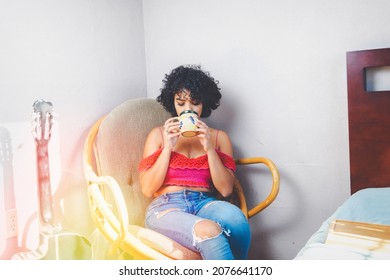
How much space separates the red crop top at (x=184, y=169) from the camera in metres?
1.14

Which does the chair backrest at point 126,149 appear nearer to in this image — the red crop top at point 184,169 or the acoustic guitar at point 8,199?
the red crop top at point 184,169

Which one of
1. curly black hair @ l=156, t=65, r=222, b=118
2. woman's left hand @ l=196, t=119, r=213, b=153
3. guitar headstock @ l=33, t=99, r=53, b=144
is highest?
curly black hair @ l=156, t=65, r=222, b=118

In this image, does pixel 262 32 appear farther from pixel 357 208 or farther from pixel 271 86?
pixel 357 208

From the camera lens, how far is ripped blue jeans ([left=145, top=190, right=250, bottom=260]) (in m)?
0.93

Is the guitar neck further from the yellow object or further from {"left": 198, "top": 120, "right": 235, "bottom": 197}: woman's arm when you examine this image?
{"left": 198, "top": 120, "right": 235, "bottom": 197}: woman's arm

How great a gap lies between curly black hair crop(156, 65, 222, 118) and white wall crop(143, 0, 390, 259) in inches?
6.4

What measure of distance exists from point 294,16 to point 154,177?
73 centimetres

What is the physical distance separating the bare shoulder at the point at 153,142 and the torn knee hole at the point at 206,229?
310 millimetres

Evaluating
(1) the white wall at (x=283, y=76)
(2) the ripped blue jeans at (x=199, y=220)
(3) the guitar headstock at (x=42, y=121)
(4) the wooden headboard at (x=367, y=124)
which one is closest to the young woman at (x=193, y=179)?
(2) the ripped blue jeans at (x=199, y=220)

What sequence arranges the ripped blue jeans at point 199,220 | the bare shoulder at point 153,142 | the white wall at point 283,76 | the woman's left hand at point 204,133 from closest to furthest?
the ripped blue jeans at point 199,220
the woman's left hand at point 204,133
the bare shoulder at point 153,142
the white wall at point 283,76

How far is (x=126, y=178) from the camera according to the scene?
1.21 m

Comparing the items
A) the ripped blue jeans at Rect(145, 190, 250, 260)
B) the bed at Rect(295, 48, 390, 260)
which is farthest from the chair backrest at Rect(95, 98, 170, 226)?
the bed at Rect(295, 48, 390, 260)

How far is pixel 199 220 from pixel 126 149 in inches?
15.2

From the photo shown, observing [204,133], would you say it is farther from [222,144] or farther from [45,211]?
[45,211]
